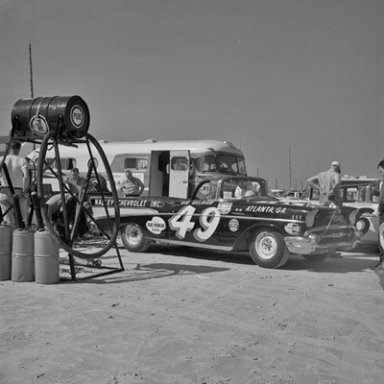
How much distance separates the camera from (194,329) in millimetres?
4379

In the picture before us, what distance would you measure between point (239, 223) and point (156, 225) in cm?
176

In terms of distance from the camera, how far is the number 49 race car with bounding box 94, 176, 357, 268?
757cm

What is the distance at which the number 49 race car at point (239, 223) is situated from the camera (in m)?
7.57

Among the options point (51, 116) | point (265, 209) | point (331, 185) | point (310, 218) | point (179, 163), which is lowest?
point (310, 218)

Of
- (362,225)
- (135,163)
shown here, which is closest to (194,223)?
(362,225)

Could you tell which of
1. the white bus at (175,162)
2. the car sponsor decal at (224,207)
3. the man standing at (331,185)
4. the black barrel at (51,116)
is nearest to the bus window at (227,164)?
the white bus at (175,162)

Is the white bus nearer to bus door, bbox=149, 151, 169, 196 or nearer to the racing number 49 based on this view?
bus door, bbox=149, 151, 169, 196

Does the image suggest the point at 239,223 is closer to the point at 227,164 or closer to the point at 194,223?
the point at 194,223

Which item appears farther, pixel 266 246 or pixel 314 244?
pixel 266 246

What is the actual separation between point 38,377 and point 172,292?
2.76 metres

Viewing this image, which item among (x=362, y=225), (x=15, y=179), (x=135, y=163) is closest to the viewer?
(x=15, y=179)

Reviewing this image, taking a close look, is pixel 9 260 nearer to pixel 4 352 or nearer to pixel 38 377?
pixel 4 352

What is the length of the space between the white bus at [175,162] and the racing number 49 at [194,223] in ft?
19.4

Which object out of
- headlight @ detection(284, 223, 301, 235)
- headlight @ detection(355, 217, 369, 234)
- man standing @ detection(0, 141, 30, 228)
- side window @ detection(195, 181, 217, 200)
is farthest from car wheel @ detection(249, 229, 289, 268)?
man standing @ detection(0, 141, 30, 228)
